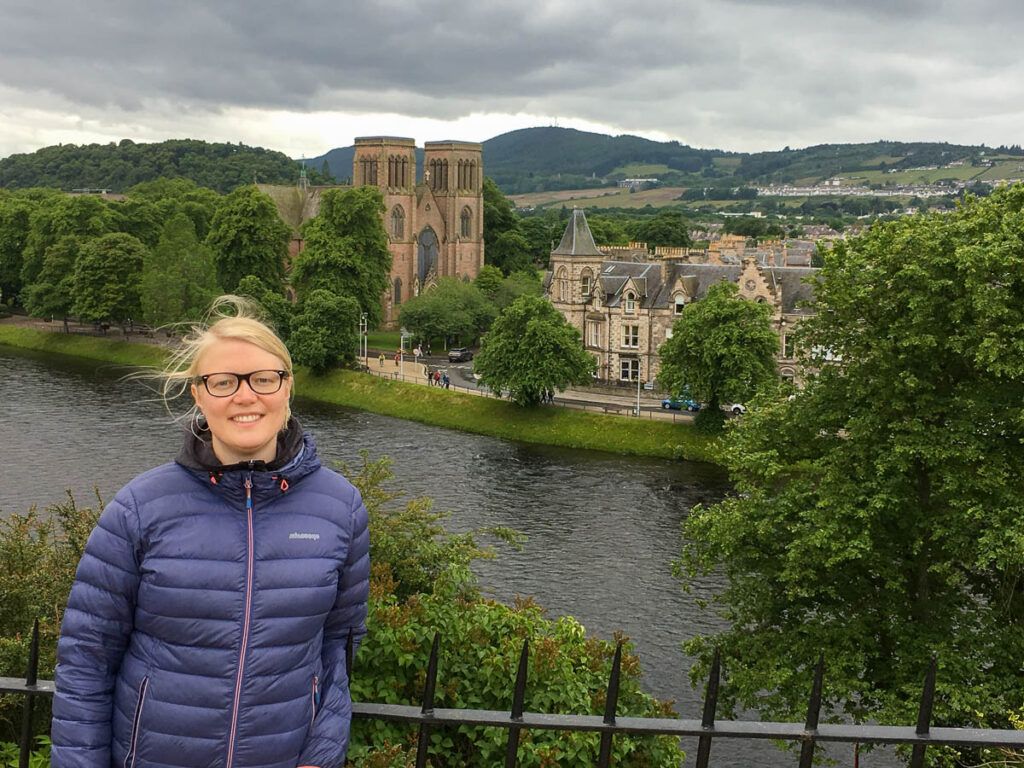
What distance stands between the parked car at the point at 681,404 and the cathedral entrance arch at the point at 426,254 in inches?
1979

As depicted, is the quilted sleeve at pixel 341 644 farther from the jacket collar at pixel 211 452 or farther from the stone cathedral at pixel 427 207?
the stone cathedral at pixel 427 207

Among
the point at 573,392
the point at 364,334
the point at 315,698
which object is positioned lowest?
the point at 573,392

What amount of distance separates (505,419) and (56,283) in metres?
52.4

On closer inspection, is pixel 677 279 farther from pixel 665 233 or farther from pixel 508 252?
pixel 665 233

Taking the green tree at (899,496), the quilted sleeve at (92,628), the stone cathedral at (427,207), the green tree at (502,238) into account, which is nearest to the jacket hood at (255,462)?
the quilted sleeve at (92,628)

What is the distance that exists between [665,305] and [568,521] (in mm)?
29478

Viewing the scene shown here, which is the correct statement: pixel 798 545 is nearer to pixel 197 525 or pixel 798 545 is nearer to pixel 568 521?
pixel 197 525

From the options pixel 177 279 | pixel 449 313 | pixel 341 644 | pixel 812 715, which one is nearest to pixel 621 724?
pixel 812 715

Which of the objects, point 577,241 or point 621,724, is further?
point 577,241

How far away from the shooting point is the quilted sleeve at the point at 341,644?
591 cm

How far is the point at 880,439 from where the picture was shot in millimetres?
23094

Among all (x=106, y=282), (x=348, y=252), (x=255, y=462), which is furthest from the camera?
(x=106, y=282)

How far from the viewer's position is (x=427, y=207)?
366 feet

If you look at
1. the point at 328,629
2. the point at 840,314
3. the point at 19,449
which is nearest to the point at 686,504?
the point at 840,314
